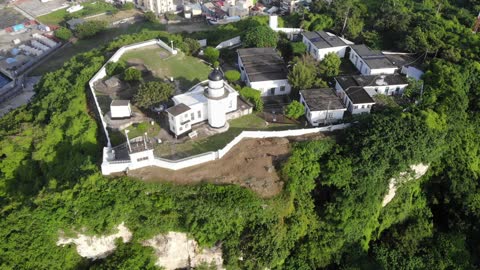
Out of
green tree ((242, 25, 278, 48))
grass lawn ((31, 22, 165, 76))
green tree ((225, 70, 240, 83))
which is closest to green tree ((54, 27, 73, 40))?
grass lawn ((31, 22, 165, 76))

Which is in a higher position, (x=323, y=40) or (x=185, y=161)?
(x=323, y=40)

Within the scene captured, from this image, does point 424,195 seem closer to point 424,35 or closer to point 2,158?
point 424,35

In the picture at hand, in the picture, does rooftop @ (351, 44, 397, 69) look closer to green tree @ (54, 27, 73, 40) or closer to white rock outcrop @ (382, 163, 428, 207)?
white rock outcrop @ (382, 163, 428, 207)

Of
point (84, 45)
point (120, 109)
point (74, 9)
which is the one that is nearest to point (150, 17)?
point (84, 45)

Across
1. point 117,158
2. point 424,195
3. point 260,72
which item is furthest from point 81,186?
point 424,195

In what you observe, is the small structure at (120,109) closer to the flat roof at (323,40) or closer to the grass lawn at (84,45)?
the flat roof at (323,40)

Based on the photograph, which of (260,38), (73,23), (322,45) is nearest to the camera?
(322,45)

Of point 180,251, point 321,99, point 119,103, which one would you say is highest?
point 119,103

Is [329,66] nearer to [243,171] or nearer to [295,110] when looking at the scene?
[295,110]
